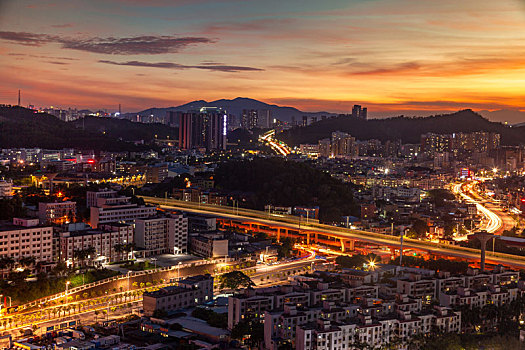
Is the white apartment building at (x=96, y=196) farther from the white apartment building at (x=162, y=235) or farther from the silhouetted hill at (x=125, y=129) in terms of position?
the silhouetted hill at (x=125, y=129)

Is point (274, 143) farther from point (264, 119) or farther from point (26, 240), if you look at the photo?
point (26, 240)

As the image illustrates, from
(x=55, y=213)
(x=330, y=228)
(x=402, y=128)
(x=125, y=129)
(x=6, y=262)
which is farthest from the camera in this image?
(x=402, y=128)

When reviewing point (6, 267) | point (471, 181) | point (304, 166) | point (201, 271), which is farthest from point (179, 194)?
point (471, 181)

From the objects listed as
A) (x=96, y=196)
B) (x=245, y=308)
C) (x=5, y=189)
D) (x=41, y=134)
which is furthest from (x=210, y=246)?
(x=41, y=134)

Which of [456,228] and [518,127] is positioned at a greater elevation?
[518,127]

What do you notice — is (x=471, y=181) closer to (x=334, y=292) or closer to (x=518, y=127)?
(x=518, y=127)
